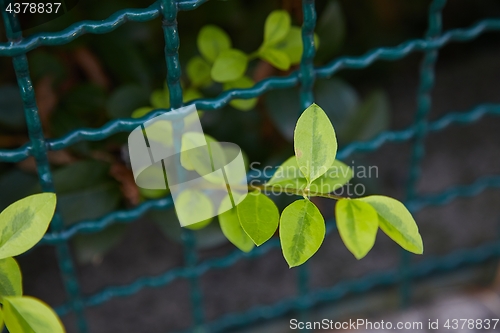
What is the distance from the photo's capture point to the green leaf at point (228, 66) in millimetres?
647

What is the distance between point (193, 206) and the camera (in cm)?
60

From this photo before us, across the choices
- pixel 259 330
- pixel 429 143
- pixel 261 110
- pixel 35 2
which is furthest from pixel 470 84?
pixel 35 2

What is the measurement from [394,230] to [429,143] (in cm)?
86

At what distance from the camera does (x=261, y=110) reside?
40.8 inches

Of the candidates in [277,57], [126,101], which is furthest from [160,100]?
[277,57]

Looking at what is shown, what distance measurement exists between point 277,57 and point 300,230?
0.24m

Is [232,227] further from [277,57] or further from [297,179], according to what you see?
[277,57]

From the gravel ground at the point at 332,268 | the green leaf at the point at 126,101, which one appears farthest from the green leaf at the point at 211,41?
the gravel ground at the point at 332,268

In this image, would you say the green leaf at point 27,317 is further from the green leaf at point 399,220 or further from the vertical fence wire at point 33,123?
the green leaf at point 399,220

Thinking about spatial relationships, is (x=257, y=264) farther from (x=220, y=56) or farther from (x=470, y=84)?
(x=470, y=84)

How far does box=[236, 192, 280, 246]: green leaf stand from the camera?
526 mm

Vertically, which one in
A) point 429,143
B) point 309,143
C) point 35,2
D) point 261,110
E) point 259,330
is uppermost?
point 35,2

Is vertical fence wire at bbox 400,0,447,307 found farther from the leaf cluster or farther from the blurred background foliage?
the leaf cluster

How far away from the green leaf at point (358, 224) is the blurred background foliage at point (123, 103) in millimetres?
220
